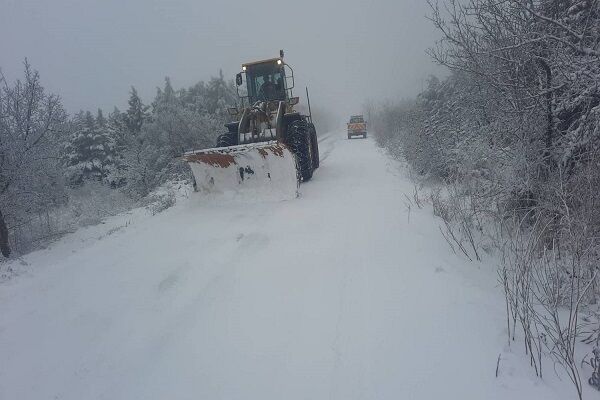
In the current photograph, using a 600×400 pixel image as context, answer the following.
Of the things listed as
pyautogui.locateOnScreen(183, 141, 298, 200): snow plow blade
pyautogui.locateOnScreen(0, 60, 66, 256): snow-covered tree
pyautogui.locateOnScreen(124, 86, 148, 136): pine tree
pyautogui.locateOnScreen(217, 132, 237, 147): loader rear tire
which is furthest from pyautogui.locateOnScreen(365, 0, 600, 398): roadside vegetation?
pyautogui.locateOnScreen(124, 86, 148, 136): pine tree

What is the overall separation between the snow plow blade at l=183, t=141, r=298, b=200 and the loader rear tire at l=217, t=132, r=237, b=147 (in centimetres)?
122

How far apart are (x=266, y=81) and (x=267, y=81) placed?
0.03m

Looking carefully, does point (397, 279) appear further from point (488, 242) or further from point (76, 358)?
point (76, 358)

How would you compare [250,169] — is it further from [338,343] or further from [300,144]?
[338,343]

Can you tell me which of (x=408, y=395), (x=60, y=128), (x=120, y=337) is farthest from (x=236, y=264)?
(x=60, y=128)

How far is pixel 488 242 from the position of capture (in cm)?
428

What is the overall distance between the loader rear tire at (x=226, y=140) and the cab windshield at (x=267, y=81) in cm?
174

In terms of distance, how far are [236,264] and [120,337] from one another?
1.46 metres

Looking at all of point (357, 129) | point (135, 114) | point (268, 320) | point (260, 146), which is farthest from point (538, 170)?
point (135, 114)

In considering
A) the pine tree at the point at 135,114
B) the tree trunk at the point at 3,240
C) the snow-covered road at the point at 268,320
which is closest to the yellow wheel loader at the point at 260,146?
the snow-covered road at the point at 268,320

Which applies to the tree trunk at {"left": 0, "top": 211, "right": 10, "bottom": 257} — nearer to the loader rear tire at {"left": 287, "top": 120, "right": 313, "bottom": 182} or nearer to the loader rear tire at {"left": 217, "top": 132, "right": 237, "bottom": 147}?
the loader rear tire at {"left": 217, "top": 132, "right": 237, "bottom": 147}

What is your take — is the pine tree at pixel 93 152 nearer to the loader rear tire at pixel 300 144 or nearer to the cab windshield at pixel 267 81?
the cab windshield at pixel 267 81

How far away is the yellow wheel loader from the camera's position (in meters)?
7.23

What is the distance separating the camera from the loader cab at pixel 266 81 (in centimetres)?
971
